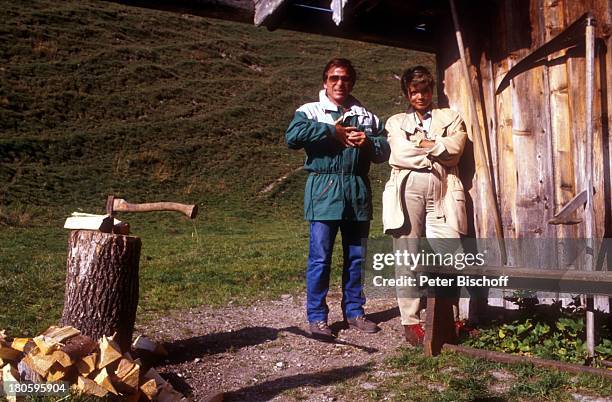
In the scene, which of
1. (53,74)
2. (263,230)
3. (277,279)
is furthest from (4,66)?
(277,279)

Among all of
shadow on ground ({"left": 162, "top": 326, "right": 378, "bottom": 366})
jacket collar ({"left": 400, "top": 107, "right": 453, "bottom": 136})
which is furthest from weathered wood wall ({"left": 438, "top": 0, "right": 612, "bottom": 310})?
shadow on ground ({"left": 162, "top": 326, "right": 378, "bottom": 366})

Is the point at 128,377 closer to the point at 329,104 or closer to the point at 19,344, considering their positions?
the point at 19,344

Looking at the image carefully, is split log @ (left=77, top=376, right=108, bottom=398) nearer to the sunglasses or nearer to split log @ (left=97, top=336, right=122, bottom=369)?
split log @ (left=97, top=336, right=122, bottom=369)

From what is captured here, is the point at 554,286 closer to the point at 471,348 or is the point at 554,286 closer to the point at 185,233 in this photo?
the point at 471,348

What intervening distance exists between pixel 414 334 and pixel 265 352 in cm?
109

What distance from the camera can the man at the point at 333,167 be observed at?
194 inches

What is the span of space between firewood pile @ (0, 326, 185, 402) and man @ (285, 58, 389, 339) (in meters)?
1.61

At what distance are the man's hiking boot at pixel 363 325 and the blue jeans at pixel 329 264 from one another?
0.04 m

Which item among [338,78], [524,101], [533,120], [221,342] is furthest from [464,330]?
[338,78]

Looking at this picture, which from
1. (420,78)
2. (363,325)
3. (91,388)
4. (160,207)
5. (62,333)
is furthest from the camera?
(363,325)

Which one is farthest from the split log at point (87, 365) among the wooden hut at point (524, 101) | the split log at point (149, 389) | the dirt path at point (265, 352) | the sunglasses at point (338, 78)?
the wooden hut at point (524, 101)

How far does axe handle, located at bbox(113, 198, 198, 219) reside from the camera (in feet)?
13.8

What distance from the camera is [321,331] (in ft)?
16.5

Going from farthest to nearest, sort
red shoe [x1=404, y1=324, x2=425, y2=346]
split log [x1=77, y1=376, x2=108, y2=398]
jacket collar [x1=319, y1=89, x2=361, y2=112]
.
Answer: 1. jacket collar [x1=319, y1=89, x2=361, y2=112]
2. red shoe [x1=404, y1=324, x2=425, y2=346]
3. split log [x1=77, y1=376, x2=108, y2=398]
